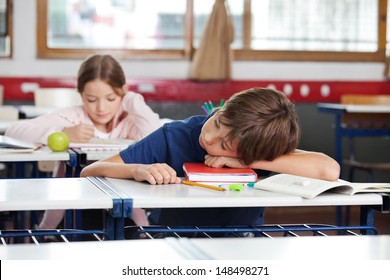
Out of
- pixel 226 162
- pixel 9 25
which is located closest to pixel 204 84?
pixel 9 25

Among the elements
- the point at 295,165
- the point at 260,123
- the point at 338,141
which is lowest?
the point at 338,141

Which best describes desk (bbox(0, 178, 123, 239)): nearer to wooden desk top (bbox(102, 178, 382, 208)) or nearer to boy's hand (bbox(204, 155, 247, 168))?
wooden desk top (bbox(102, 178, 382, 208))

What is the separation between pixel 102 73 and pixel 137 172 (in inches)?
58.2

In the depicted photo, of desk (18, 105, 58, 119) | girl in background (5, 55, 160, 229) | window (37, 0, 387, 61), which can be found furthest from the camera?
window (37, 0, 387, 61)

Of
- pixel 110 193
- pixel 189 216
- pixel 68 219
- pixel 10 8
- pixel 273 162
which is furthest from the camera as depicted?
pixel 10 8

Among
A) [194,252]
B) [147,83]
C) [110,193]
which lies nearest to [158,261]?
[194,252]

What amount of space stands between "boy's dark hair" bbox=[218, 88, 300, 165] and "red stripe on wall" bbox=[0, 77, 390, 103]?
12.2ft

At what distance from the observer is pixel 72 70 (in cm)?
577

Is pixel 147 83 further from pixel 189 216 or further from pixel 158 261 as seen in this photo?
pixel 158 261

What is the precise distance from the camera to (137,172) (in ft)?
6.62

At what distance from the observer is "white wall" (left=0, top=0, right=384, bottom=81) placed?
5641mm

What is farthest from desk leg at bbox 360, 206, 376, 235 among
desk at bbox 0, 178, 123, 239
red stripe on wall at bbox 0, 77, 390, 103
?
red stripe on wall at bbox 0, 77, 390, 103

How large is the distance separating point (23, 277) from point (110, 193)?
2.57 feet

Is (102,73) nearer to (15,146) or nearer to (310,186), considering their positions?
(15,146)
